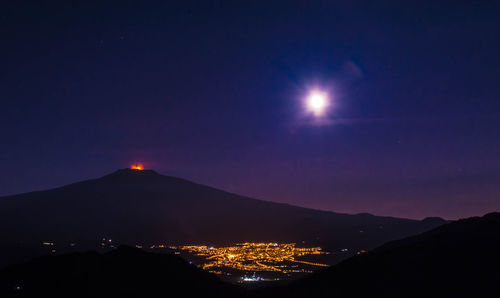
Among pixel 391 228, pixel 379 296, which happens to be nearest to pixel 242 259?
pixel 379 296

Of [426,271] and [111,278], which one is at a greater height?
[426,271]

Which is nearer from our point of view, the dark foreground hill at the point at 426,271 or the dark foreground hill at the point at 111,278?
the dark foreground hill at the point at 426,271

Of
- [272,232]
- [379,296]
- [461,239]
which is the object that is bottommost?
[379,296]

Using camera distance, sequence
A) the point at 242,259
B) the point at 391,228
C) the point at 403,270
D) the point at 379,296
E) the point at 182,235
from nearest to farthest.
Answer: the point at 379,296 < the point at 403,270 < the point at 242,259 < the point at 182,235 < the point at 391,228

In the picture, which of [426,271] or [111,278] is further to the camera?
[111,278]

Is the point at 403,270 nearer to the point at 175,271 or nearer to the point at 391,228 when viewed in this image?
the point at 175,271
